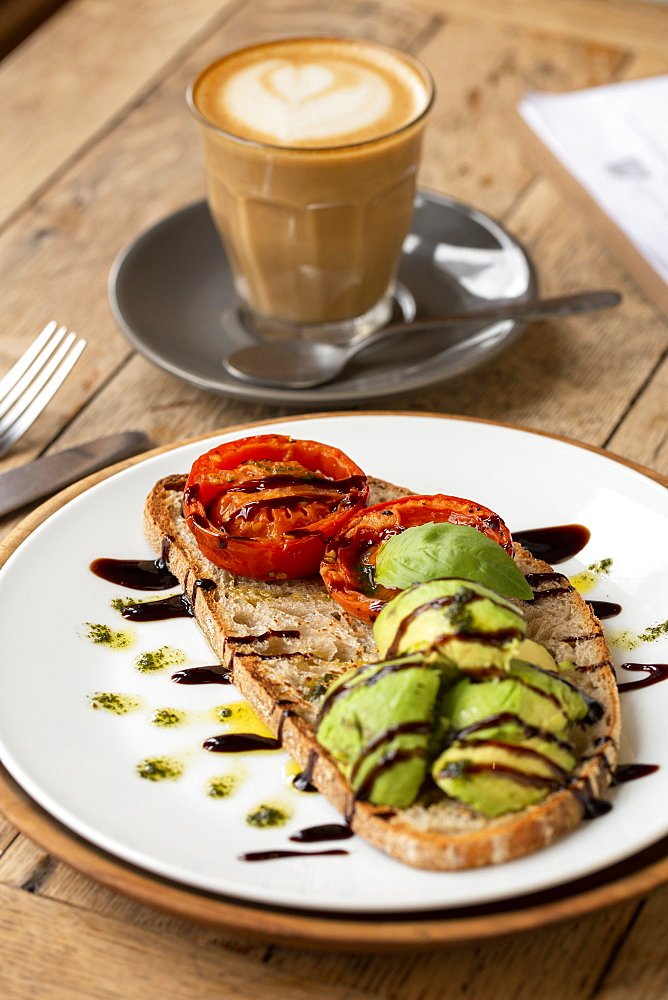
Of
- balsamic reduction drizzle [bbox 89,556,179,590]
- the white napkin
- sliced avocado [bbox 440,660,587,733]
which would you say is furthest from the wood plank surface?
the white napkin

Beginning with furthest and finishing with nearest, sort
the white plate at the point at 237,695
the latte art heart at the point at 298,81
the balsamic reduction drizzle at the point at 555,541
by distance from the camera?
the latte art heart at the point at 298,81 < the balsamic reduction drizzle at the point at 555,541 < the white plate at the point at 237,695

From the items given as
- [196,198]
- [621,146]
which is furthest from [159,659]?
[621,146]

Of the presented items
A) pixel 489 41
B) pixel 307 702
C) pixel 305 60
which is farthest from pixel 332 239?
pixel 489 41

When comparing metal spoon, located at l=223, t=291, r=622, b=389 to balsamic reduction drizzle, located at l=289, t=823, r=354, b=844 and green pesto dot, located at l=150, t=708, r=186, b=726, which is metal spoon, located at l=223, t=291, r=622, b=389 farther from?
balsamic reduction drizzle, located at l=289, t=823, r=354, b=844

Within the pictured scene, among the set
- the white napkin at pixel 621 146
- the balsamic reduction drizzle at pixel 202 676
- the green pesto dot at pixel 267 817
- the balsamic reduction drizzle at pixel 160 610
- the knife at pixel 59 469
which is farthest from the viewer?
the white napkin at pixel 621 146

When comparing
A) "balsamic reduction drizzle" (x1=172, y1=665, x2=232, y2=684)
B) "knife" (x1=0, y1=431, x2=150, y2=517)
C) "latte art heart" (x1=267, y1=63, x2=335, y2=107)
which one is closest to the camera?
"balsamic reduction drizzle" (x1=172, y1=665, x2=232, y2=684)

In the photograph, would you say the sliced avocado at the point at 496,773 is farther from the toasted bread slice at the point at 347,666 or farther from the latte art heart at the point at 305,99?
the latte art heart at the point at 305,99

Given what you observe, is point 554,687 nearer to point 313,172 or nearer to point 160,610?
point 160,610

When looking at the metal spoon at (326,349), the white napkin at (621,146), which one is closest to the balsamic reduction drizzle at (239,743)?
the metal spoon at (326,349)
